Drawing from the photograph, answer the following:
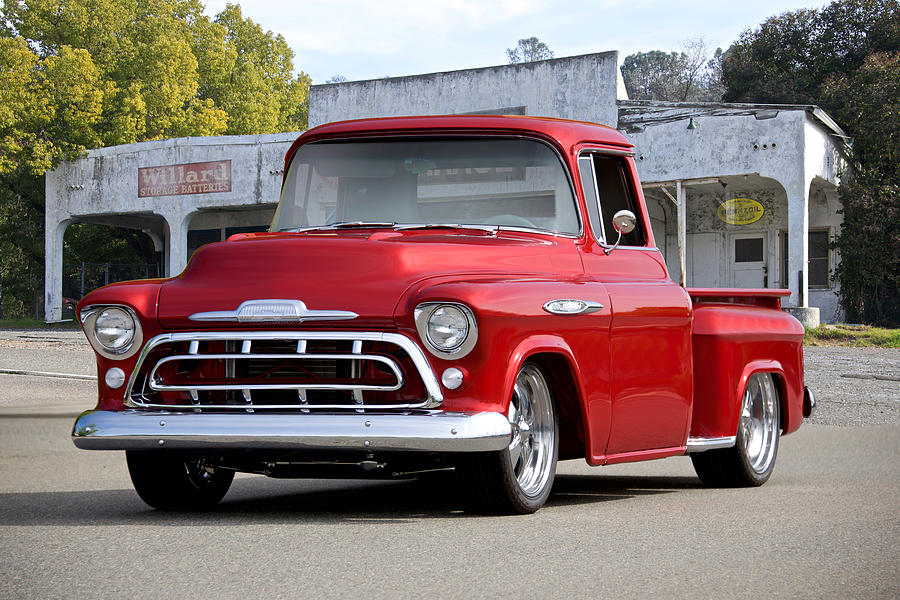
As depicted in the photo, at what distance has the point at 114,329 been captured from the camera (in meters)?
6.27

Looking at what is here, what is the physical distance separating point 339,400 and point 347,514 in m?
0.82

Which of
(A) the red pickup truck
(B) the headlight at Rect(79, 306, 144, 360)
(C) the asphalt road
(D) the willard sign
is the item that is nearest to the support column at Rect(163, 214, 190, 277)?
(D) the willard sign

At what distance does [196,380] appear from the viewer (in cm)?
599

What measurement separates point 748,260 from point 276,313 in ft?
88.0

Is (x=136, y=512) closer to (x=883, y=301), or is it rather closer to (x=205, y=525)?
(x=205, y=525)

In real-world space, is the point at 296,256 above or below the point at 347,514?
above

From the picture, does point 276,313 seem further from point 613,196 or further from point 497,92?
point 497,92

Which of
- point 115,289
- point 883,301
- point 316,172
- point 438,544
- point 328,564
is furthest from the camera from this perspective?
point 883,301

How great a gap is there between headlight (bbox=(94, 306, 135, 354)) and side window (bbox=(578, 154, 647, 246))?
2.63 metres

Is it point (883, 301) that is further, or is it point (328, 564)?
point (883, 301)

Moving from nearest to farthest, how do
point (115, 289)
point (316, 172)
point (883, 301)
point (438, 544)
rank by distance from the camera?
1. point (438, 544)
2. point (115, 289)
3. point (316, 172)
4. point (883, 301)

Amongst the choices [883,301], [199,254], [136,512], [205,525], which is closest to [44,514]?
[136,512]

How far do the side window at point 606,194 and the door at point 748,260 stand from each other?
23.9 meters

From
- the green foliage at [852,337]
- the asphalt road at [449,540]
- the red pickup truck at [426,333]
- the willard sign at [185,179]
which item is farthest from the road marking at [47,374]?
the willard sign at [185,179]
